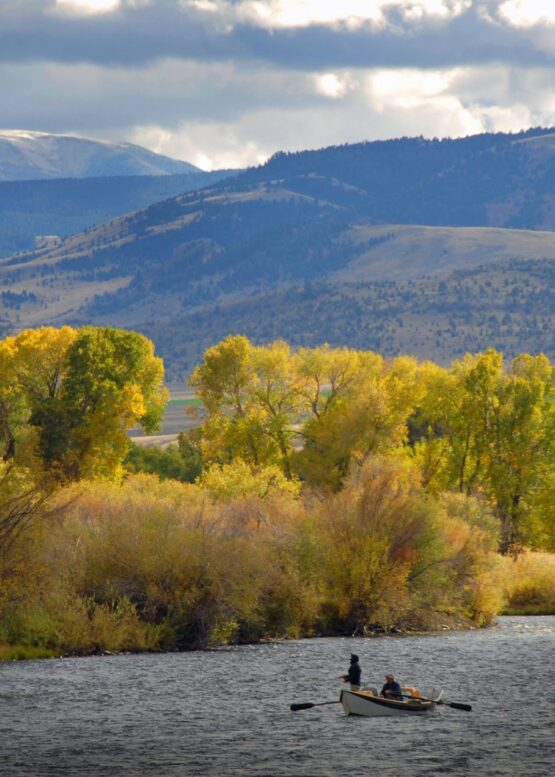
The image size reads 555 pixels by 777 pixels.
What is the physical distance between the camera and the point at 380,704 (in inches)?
2056

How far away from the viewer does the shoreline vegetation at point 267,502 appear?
69250mm

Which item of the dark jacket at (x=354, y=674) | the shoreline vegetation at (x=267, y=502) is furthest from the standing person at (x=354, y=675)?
the shoreline vegetation at (x=267, y=502)

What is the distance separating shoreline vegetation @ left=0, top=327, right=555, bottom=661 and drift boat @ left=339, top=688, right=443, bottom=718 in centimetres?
1815

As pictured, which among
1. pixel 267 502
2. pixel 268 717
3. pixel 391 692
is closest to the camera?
pixel 268 717

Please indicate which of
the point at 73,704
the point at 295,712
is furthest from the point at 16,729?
the point at 295,712

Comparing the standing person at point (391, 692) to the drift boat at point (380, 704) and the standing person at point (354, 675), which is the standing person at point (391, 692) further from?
the standing person at point (354, 675)

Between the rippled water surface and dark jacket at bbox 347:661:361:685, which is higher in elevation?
dark jacket at bbox 347:661:361:685

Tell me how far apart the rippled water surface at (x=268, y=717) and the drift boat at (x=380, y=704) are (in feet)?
1.30

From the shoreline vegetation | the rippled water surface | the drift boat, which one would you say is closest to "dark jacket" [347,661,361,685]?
the drift boat

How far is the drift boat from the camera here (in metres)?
52.0

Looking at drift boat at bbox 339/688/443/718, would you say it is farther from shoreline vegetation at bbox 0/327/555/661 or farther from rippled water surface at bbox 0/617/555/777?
shoreline vegetation at bbox 0/327/555/661

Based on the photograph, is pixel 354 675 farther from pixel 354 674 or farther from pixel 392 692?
pixel 392 692

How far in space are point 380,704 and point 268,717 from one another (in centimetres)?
414

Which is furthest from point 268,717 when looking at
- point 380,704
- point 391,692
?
point 391,692
